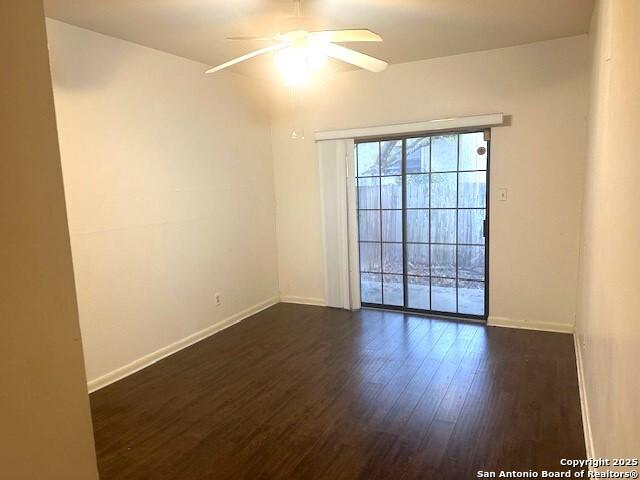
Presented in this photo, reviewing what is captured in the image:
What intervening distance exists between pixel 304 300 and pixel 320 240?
76 centimetres

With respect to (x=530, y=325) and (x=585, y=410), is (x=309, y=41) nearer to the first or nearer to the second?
(x=585, y=410)

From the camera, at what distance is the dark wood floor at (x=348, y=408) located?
7.65 feet

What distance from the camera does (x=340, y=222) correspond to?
4.91 m

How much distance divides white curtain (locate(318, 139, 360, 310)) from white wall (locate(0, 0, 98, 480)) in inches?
156

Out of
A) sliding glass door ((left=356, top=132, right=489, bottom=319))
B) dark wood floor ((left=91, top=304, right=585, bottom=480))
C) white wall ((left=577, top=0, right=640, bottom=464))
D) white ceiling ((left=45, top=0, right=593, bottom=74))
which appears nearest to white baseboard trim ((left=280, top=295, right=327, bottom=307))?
sliding glass door ((left=356, top=132, right=489, bottom=319))

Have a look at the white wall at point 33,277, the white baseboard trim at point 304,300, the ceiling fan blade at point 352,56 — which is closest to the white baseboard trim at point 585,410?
the white wall at point 33,277

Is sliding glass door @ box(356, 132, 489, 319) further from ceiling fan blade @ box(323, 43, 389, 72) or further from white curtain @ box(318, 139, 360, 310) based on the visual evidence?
ceiling fan blade @ box(323, 43, 389, 72)

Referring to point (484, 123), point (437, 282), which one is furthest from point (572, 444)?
point (484, 123)

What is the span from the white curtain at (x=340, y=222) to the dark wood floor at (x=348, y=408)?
82 cm

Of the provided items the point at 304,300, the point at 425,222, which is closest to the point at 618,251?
the point at 425,222

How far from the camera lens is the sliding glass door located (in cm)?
433

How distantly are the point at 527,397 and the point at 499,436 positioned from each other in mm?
538

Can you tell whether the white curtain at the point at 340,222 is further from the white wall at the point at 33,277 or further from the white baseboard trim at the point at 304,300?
the white wall at the point at 33,277

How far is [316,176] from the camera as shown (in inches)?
199
